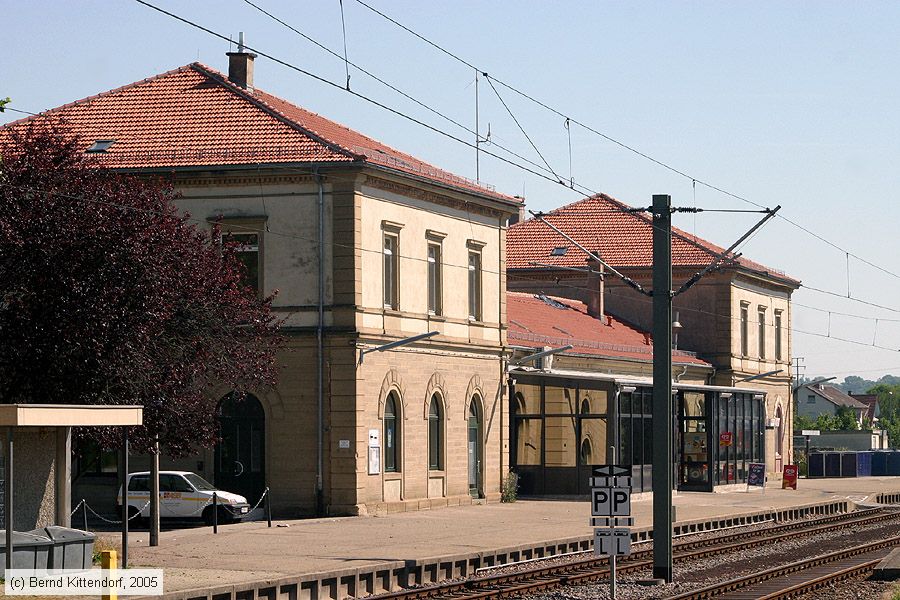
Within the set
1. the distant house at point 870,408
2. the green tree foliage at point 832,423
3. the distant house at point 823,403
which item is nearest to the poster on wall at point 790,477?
the green tree foliage at point 832,423

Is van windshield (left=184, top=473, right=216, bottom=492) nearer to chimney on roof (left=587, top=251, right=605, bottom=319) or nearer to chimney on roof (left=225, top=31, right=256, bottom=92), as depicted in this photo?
chimney on roof (left=225, top=31, right=256, bottom=92)

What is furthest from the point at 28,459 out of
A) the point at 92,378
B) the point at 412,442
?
the point at 412,442

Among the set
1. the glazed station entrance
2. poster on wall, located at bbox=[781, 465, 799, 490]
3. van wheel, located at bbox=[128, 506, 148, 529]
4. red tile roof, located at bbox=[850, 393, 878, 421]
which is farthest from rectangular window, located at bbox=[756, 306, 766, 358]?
red tile roof, located at bbox=[850, 393, 878, 421]

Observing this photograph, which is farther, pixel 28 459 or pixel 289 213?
pixel 289 213

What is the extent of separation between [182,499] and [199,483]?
553 millimetres

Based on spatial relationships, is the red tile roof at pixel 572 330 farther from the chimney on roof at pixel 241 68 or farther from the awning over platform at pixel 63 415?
the awning over platform at pixel 63 415

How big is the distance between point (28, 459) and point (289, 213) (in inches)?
611

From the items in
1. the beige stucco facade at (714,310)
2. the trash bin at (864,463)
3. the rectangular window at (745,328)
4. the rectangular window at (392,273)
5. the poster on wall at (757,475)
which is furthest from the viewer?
the trash bin at (864,463)

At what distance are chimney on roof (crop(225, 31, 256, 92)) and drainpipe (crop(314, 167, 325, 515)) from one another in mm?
5907

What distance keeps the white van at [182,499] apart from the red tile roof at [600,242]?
29.1 meters

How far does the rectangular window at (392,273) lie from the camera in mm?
39531

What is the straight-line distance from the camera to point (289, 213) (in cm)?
3778

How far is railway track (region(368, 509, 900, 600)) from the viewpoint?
76.6 feet

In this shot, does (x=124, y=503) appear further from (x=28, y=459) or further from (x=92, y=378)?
(x=92, y=378)
